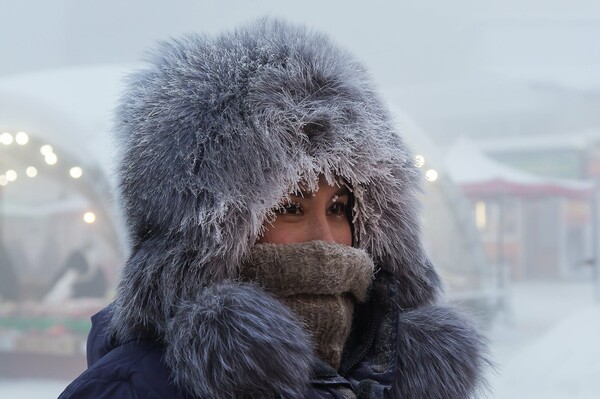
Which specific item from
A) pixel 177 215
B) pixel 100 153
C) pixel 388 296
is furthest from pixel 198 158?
pixel 100 153

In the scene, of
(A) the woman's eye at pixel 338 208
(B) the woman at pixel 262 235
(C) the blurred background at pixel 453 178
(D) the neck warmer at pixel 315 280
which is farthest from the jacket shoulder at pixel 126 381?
(C) the blurred background at pixel 453 178

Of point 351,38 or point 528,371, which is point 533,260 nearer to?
point 528,371

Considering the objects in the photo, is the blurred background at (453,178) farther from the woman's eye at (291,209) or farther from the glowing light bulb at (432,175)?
the woman's eye at (291,209)

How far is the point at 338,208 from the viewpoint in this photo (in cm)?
79

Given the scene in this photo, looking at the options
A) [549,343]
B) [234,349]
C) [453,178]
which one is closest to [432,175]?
[453,178]

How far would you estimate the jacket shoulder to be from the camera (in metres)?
0.61

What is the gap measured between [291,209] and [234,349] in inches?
7.0

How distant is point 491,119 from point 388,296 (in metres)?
2.29

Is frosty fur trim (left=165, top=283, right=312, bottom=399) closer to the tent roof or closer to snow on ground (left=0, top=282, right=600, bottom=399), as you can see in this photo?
snow on ground (left=0, top=282, right=600, bottom=399)

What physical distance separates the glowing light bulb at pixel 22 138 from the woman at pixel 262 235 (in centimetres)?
241

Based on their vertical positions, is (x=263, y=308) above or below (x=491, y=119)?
below

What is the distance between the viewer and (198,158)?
0.67 m

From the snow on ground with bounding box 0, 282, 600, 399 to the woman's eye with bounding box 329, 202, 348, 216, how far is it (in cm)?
189

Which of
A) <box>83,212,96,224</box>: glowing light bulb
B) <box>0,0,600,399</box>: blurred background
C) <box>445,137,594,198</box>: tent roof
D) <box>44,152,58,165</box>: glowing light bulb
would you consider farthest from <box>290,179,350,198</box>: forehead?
<box>44,152,58,165</box>: glowing light bulb
